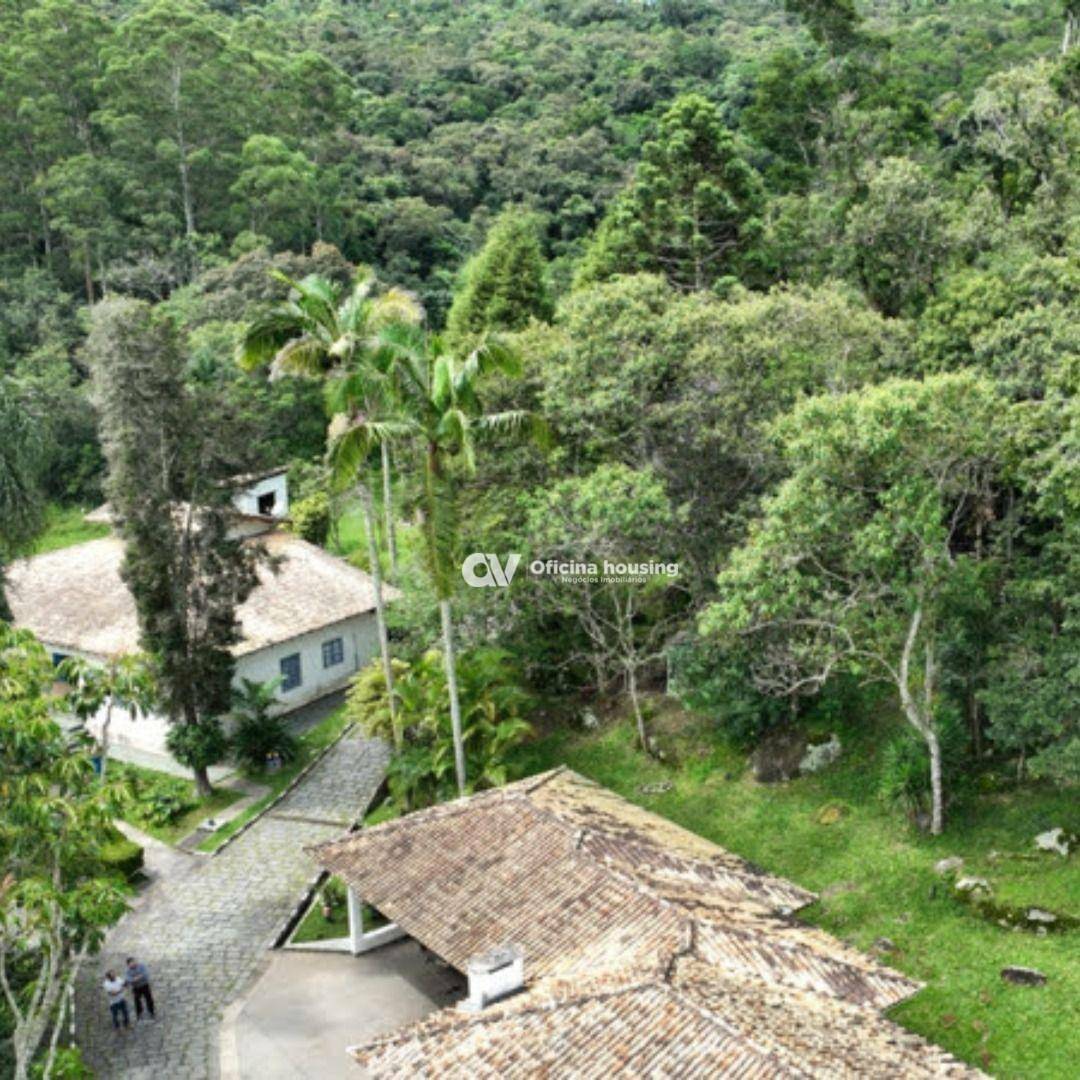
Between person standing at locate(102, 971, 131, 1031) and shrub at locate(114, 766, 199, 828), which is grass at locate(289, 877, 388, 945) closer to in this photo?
person standing at locate(102, 971, 131, 1031)

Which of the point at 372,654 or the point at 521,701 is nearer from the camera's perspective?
the point at 521,701

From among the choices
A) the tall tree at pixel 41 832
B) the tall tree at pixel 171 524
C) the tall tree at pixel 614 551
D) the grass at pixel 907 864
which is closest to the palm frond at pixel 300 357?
the tall tree at pixel 171 524

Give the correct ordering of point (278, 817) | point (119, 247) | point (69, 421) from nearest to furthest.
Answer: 1. point (278, 817)
2. point (69, 421)
3. point (119, 247)

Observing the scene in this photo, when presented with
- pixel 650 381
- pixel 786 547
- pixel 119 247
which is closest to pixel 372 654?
pixel 650 381

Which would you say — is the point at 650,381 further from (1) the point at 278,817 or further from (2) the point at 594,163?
(2) the point at 594,163

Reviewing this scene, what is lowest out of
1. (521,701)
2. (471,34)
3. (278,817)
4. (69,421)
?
(278,817)

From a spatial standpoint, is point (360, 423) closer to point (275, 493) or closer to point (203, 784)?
point (203, 784)

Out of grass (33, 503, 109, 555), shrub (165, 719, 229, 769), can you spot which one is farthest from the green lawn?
grass (33, 503, 109, 555)

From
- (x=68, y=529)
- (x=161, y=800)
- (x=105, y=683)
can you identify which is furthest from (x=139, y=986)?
(x=68, y=529)
